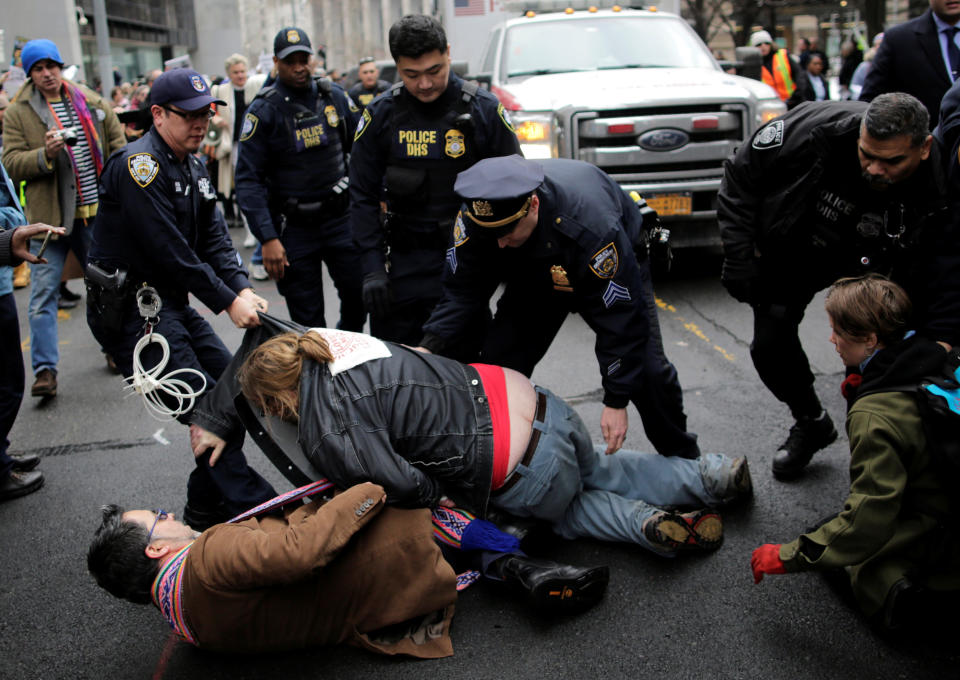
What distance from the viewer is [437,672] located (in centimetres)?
271

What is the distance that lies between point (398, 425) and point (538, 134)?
4.27m

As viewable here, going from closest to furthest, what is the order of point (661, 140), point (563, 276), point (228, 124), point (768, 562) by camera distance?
point (768, 562) < point (563, 276) < point (661, 140) < point (228, 124)

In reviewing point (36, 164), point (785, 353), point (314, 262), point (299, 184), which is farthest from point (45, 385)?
point (785, 353)

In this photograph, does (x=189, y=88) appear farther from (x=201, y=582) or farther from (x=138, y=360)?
(x=201, y=582)

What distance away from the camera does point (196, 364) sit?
11.6 ft

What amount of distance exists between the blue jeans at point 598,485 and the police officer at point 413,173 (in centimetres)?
120

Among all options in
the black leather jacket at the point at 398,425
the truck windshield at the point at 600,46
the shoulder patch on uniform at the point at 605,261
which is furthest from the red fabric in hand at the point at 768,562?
the truck windshield at the point at 600,46

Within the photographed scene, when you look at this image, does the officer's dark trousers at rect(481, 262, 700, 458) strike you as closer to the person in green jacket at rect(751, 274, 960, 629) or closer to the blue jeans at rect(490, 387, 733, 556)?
the blue jeans at rect(490, 387, 733, 556)

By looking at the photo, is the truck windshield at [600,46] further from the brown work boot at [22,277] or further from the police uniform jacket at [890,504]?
the police uniform jacket at [890,504]

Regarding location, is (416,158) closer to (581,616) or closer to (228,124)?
(581,616)

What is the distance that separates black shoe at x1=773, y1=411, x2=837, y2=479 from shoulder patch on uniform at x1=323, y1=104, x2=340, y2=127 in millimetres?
3050

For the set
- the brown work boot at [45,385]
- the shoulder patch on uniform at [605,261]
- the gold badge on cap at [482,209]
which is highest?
the gold badge on cap at [482,209]

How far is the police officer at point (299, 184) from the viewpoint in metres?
4.73

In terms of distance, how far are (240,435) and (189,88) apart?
1375 mm
